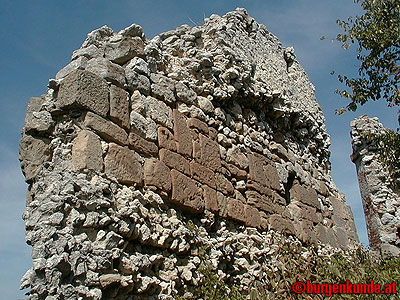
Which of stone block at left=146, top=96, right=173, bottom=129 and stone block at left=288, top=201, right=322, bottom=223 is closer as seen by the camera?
stone block at left=146, top=96, right=173, bottom=129

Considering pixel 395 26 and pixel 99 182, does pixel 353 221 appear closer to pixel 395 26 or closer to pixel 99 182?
pixel 395 26

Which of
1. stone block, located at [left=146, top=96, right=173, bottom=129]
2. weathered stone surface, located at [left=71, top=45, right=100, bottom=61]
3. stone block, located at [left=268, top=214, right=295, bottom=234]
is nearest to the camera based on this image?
weathered stone surface, located at [left=71, top=45, right=100, bottom=61]

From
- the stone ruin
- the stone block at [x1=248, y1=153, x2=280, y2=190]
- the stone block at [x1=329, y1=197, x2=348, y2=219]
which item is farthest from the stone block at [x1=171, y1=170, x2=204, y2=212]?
the stone block at [x1=329, y1=197, x2=348, y2=219]

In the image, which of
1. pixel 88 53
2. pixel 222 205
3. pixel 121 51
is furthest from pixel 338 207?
pixel 88 53

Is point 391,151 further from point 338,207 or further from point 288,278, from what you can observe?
point 288,278

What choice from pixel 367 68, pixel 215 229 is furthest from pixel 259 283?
pixel 367 68

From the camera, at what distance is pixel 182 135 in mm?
4602

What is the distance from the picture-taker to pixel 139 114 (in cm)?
416

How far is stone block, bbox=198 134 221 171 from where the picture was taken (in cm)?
476

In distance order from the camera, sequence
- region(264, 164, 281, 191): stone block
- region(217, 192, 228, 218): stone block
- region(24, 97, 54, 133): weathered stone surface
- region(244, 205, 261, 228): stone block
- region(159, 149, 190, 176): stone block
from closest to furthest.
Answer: region(24, 97, 54, 133): weathered stone surface < region(159, 149, 190, 176): stone block < region(217, 192, 228, 218): stone block < region(244, 205, 261, 228): stone block < region(264, 164, 281, 191): stone block

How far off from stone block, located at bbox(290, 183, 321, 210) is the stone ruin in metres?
0.02

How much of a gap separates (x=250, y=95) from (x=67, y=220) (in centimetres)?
342

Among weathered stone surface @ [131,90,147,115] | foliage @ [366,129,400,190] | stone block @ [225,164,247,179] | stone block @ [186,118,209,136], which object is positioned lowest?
stone block @ [225,164,247,179]

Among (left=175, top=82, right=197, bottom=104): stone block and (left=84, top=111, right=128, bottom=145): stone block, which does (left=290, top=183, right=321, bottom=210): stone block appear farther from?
(left=84, top=111, right=128, bottom=145): stone block
